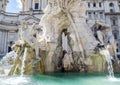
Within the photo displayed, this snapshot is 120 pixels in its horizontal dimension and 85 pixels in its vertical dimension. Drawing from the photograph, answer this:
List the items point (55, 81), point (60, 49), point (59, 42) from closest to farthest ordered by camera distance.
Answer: point (55, 81), point (60, 49), point (59, 42)

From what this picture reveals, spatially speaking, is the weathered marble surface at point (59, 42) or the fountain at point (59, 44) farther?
the weathered marble surface at point (59, 42)

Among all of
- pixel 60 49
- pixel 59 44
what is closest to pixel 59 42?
pixel 59 44

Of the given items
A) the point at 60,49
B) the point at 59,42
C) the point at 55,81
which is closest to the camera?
the point at 55,81

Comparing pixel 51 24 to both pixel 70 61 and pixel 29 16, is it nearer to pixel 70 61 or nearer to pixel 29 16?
pixel 70 61

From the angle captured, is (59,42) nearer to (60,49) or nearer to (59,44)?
(59,44)

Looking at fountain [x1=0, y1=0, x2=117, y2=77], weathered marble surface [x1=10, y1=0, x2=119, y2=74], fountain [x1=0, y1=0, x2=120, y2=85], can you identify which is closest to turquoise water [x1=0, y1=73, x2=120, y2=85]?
fountain [x1=0, y1=0, x2=120, y2=85]

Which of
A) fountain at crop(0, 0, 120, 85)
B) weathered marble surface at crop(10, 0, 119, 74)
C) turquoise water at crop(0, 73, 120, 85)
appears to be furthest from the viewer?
weathered marble surface at crop(10, 0, 119, 74)

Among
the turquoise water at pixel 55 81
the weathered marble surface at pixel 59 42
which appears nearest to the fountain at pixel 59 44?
the weathered marble surface at pixel 59 42

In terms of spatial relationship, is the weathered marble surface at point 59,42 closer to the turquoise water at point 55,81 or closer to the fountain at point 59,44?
the fountain at point 59,44

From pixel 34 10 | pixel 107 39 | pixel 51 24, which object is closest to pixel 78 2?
pixel 51 24

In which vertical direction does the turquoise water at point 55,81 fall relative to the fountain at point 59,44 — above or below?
below

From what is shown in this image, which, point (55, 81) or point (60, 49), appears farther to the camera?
point (60, 49)

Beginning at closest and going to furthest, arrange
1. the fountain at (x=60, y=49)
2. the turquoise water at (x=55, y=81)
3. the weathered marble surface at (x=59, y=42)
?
the turquoise water at (x=55, y=81) < the fountain at (x=60, y=49) < the weathered marble surface at (x=59, y=42)

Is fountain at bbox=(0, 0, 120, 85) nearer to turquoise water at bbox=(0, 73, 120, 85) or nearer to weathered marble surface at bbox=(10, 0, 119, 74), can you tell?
weathered marble surface at bbox=(10, 0, 119, 74)
